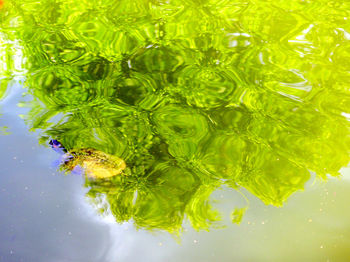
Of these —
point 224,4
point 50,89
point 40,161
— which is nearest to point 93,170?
point 40,161

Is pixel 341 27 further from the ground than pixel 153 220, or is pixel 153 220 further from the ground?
pixel 341 27

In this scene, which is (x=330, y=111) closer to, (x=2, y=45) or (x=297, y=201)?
(x=297, y=201)

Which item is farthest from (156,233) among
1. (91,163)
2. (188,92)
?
(188,92)

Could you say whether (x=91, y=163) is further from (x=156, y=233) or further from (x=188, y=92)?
(x=188, y=92)

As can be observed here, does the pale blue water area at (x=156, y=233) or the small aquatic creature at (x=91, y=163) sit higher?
the small aquatic creature at (x=91, y=163)

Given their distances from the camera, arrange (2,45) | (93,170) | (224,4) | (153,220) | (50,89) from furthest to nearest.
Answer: (224,4), (2,45), (50,89), (93,170), (153,220)

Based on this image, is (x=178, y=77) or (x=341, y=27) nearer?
(x=178, y=77)

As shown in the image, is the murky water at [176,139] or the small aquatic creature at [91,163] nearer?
the murky water at [176,139]
